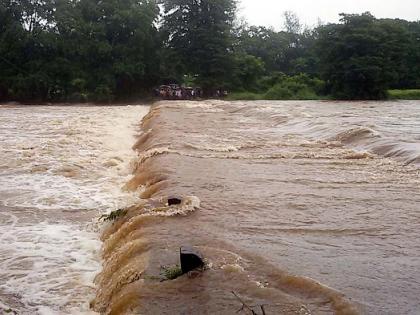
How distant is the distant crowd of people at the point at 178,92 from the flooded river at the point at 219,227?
2246 centimetres

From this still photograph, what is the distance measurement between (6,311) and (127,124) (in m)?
13.4

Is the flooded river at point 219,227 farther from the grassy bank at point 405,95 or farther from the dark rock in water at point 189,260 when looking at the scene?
the grassy bank at point 405,95

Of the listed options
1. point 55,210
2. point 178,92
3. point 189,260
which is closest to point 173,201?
point 189,260

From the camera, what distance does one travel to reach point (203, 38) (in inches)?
1275

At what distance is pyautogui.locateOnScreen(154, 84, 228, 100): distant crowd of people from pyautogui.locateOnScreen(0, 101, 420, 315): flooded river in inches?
884

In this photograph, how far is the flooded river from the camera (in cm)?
361

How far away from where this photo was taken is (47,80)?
30.0 metres

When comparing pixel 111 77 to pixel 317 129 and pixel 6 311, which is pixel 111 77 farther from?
pixel 6 311

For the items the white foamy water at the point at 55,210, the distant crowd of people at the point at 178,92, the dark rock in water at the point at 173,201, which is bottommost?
the white foamy water at the point at 55,210

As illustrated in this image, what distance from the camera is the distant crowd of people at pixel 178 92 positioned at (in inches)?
1289

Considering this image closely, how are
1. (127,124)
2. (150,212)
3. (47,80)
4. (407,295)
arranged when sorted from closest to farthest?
(407,295)
(150,212)
(127,124)
(47,80)

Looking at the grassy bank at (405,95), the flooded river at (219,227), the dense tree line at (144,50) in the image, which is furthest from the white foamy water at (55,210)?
the grassy bank at (405,95)

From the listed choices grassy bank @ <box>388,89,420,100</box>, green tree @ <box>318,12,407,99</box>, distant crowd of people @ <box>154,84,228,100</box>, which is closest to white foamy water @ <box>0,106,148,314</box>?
distant crowd of people @ <box>154,84,228,100</box>

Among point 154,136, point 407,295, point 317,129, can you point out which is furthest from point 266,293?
point 317,129
